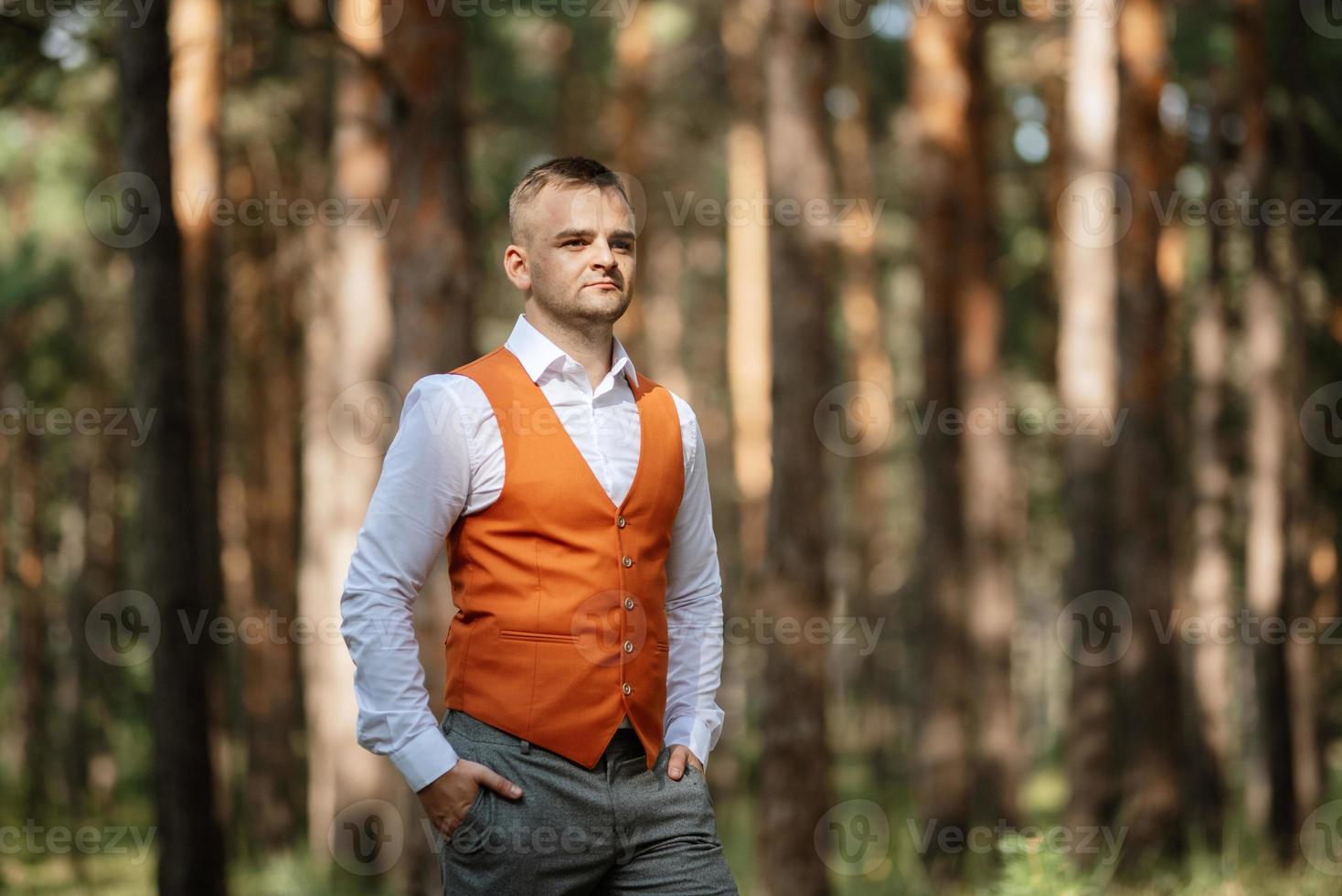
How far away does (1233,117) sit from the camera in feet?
56.0

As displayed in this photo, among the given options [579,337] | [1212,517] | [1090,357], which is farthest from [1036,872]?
[1212,517]

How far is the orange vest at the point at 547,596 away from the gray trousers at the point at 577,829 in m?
0.04

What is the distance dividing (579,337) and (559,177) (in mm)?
331

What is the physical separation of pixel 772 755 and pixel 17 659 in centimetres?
2333

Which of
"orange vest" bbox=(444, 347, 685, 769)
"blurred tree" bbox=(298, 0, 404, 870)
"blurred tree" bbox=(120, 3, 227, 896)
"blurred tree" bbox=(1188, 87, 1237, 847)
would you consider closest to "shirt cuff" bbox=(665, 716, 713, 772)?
"orange vest" bbox=(444, 347, 685, 769)

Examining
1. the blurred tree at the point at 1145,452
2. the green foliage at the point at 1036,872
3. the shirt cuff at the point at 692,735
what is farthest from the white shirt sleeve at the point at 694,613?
the blurred tree at the point at 1145,452

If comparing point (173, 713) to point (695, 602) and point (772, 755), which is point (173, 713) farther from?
→ point (695, 602)

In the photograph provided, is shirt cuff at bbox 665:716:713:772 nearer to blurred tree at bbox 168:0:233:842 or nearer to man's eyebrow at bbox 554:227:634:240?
man's eyebrow at bbox 554:227:634:240

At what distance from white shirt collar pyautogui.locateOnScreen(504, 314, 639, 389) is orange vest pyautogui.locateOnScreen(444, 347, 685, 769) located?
3 centimetres

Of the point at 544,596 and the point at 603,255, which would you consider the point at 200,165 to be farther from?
the point at 544,596

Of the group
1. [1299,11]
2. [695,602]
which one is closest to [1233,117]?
[1299,11]

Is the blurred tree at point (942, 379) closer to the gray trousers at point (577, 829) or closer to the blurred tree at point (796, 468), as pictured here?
the blurred tree at point (796, 468)

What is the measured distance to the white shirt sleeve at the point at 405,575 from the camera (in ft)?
9.97

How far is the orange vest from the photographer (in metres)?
3.15
